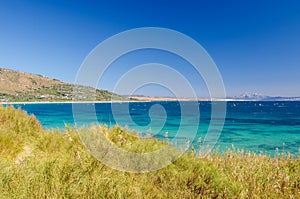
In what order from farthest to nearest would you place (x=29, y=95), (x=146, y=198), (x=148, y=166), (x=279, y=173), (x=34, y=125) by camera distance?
(x=29, y=95), (x=34, y=125), (x=279, y=173), (x=148, y=166), (x=146, y=198)

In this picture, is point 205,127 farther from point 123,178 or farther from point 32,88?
point 32,88

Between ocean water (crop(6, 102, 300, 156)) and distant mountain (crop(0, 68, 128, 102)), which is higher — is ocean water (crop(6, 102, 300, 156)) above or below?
below

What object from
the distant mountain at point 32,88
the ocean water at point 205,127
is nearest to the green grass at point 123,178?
the ocean water at point 205,127

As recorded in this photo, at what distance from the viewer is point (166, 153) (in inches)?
233

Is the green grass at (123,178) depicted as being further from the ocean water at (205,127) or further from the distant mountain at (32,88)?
the distant mountain at (32,88)

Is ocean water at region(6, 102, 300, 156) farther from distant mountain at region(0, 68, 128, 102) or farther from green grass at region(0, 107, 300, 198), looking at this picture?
distant mountain at region(0, 68, 128, 102)

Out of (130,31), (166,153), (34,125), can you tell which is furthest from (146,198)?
(34,125)

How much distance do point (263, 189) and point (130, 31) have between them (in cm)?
556

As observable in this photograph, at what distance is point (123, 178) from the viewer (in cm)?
414

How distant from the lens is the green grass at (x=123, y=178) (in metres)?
3.56

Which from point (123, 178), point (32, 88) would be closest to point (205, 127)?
point (123, 178)

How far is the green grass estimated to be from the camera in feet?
11.7

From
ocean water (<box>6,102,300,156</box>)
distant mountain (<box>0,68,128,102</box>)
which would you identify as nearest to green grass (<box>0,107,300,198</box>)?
ocean water (<box>6,102,300,156</box>)

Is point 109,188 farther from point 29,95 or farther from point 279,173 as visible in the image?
point 29,95
